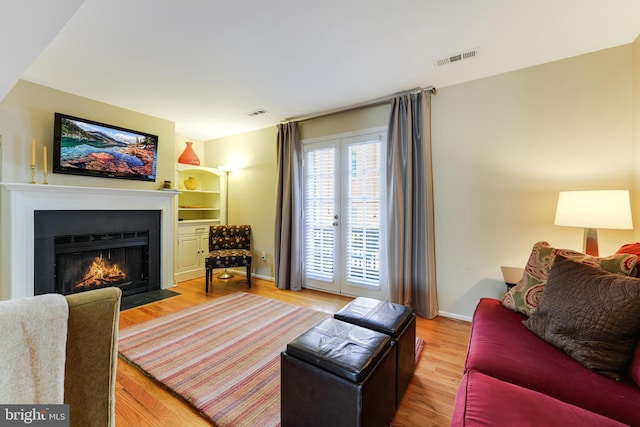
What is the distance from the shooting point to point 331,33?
6.48 feet

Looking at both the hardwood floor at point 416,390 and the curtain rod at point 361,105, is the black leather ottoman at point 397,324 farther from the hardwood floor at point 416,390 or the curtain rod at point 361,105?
the curtain rod at point 361,105

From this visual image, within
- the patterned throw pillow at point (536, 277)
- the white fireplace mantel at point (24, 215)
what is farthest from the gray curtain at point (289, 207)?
the patterned throw pillow at point (536, 277)

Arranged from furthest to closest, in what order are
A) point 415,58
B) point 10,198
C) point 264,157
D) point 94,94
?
point 264,157 → point 94,94 → point 10,198 → point 415,58

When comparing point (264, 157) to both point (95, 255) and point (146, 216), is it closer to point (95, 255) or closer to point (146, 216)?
point (146, 216)

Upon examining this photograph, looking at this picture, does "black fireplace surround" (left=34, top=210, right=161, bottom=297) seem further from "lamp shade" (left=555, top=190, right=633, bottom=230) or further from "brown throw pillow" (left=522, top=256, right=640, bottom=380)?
"lamp shade" (left=555, top=190, right=633, bottom=230)

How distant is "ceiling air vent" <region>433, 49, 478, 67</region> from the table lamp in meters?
1.35

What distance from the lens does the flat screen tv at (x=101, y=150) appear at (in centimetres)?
289

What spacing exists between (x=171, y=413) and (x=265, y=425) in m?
0.57

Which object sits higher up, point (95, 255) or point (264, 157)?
point (264, 157)

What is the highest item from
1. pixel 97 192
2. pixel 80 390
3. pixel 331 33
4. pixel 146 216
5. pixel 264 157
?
pixel 331 33

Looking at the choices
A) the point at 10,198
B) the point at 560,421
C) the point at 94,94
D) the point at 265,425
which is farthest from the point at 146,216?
the point at 560,421

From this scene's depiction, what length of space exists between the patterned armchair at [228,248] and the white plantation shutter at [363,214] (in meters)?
1.61

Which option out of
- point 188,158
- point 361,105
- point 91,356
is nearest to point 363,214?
point 361,105

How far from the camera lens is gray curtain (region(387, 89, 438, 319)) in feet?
9.27
